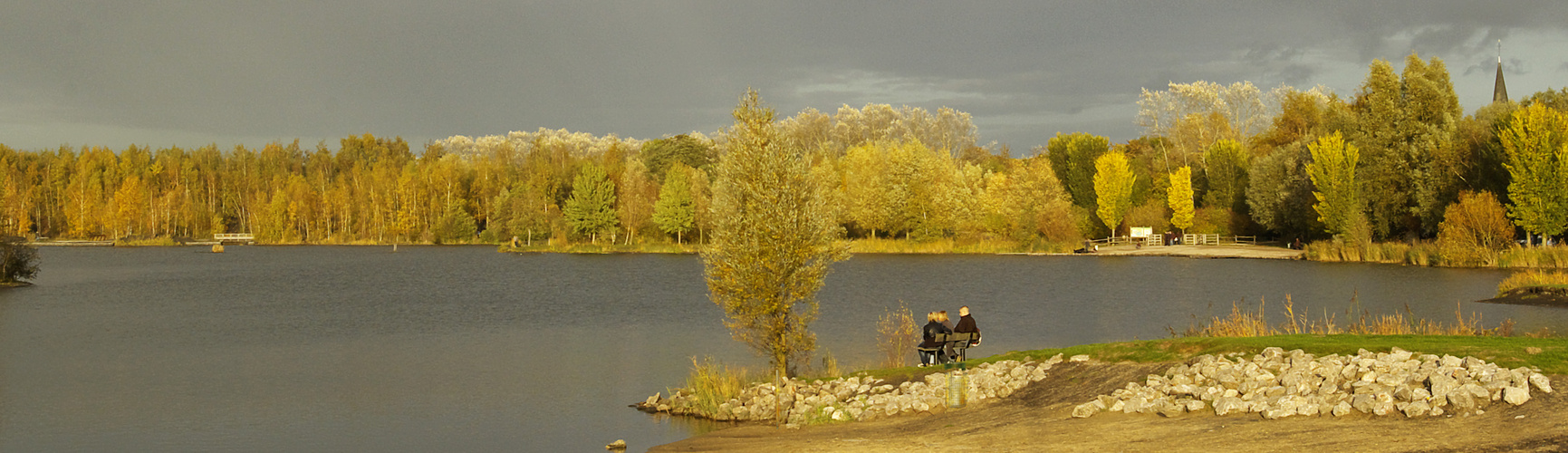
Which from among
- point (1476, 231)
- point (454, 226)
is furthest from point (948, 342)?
point (454, 226)

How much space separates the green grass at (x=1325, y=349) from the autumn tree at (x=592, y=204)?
7365cm

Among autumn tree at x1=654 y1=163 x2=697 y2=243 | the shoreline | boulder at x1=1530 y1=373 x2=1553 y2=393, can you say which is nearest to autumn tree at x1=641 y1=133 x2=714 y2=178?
autumn tree at x1=654 y1=163 x2=697 y2=243

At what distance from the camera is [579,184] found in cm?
9019

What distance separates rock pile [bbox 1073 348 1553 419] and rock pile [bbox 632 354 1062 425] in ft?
7.88

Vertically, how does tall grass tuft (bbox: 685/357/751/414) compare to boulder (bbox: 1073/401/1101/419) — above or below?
below

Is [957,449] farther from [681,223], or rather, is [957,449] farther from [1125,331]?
[681,223]

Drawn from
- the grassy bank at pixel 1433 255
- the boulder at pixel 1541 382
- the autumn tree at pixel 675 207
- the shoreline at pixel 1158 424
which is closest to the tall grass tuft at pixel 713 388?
the shoreline at pixel 1158 424

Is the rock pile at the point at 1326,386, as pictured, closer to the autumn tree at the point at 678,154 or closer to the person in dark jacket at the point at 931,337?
the person in dark jacket at the point at 931,337

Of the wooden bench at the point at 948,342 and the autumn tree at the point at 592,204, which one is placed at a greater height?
the autumn tree at the point at 592,204

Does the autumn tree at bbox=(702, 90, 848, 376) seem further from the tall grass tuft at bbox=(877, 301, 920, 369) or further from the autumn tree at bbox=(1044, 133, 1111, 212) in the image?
the autumn tree at bbox=(1044, 133, 1111, 212)

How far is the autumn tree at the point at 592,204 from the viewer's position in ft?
296

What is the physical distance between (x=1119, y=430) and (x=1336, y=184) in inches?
2362

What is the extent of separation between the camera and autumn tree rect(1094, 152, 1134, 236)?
84438 mm

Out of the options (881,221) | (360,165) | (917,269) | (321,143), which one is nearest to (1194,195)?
(881,221)
